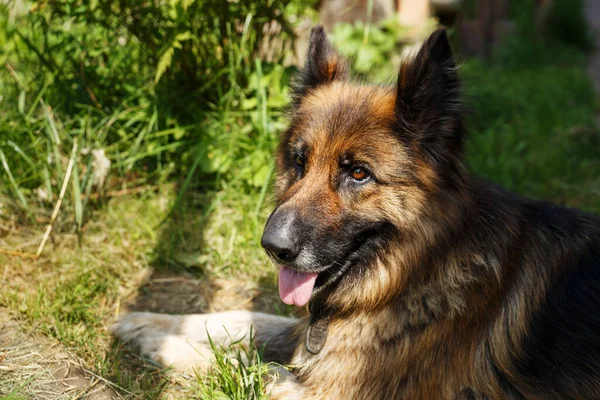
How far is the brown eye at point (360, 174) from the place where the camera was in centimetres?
288

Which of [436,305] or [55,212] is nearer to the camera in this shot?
[436,305]

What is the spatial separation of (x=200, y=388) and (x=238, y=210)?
6.02 feet

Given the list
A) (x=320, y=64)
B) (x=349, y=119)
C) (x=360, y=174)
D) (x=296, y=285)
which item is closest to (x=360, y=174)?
(x=360, y=174)

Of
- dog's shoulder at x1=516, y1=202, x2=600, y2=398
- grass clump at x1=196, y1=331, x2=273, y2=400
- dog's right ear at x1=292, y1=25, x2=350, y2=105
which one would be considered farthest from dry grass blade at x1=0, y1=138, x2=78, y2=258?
dog's shoulder at x1=516, y1=202, x2=600, y2=398

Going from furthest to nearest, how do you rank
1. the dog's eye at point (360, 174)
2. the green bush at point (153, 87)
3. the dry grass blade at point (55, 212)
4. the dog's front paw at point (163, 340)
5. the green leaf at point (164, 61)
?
the green bush at point (153, 87)
the green leaf at point (164, 61)
the dry grass blade at point (55, 212)
the dog's front paw at point (163, 340)
the dog's eye at point (360, 174)

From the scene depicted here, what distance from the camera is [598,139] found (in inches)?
246

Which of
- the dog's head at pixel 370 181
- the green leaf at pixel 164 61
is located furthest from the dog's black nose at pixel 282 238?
the green leaf at pixel 164 61

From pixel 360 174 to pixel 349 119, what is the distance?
0.29 m

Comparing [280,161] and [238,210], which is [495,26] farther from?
[280,161]

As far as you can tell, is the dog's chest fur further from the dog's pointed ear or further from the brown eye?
the dog's pointed ear

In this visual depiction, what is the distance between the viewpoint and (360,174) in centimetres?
288

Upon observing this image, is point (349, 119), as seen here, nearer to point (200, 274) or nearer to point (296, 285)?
point (296, 285)

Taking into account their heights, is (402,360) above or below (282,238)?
below

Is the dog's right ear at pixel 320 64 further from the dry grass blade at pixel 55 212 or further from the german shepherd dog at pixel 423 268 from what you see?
the dry grass blade at pixel 55 212
